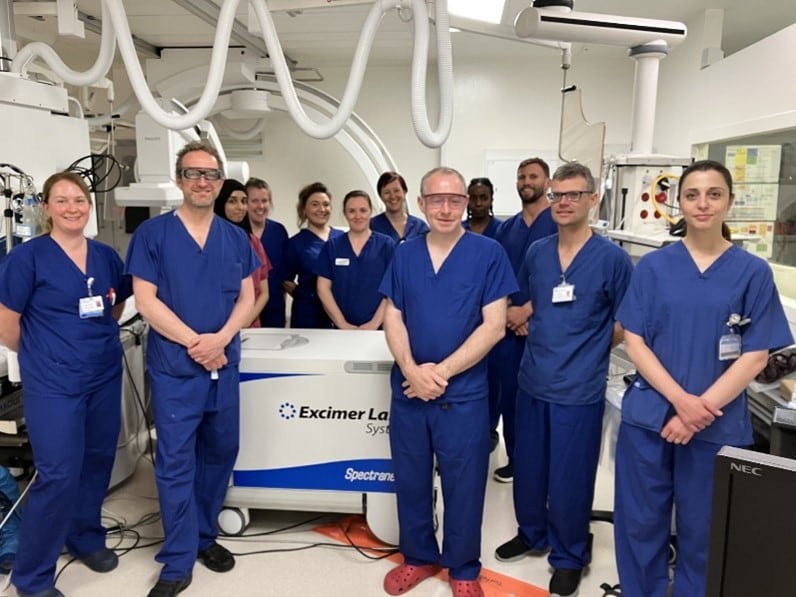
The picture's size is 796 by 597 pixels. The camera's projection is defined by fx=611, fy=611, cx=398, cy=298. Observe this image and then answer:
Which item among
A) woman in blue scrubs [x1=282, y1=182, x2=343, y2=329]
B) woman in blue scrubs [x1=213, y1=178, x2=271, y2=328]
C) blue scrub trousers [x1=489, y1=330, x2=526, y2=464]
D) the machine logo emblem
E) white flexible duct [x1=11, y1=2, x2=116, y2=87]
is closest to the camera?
the machine logo emblem

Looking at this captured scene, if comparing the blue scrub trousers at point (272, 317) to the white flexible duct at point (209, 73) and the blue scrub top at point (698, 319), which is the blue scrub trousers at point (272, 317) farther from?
the blue scrub top at point (698, 319)

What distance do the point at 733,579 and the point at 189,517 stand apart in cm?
182

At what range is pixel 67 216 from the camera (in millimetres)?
1876

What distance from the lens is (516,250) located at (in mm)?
2660

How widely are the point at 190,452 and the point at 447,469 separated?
2.68ft

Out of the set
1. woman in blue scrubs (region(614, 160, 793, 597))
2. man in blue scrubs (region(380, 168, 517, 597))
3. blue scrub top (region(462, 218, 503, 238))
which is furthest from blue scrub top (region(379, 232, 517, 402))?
blue scrub top (region(462, 218, 503, 238))

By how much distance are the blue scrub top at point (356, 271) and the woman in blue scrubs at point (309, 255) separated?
0.30 m

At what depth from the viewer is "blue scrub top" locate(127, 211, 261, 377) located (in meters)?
1.90

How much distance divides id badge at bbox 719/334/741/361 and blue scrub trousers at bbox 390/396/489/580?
2.22 ft

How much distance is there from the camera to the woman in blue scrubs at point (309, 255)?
10.4 ft

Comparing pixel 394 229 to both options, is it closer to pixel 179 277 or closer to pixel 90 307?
pixel 179 277

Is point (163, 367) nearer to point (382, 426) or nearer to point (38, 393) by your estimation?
point (38, 393)

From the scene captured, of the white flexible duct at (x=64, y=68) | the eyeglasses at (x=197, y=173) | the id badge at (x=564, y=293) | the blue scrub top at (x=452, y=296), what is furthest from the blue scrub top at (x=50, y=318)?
the id badge at (x=564, y=293)

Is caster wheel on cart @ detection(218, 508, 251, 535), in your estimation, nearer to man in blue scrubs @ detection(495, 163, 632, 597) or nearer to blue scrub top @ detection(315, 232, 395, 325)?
blue scrub top @ detection(315, 232, 395, 325)
